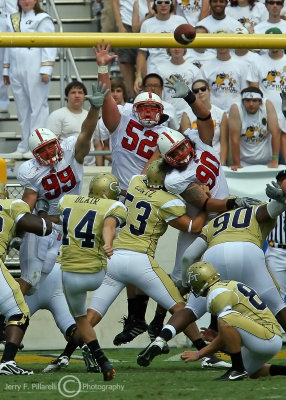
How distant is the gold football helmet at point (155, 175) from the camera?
8.93m

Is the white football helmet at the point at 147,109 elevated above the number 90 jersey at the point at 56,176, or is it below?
above

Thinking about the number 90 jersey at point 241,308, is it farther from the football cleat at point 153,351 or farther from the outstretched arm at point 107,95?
the outstretched arm at point 107,95

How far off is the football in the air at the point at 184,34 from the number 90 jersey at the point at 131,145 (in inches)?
58.5

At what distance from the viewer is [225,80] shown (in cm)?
1149

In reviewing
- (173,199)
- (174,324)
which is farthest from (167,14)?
(174,324)

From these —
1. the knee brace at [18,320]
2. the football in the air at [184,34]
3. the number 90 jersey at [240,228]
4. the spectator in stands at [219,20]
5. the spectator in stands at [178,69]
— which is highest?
the spectator in stands at [219,20]

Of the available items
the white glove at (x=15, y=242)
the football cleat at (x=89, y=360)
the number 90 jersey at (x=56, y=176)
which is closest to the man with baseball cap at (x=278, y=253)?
the number 90 jersey at (x=56, y=176)

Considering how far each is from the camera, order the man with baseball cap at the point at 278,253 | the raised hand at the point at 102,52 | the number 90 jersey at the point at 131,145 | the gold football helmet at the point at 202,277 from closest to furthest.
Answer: the gold football helmet at the point at 202,277 → the raised hand at the point at 102,52 → the number 90 jersey at the point at 131,145 → the man with baseball cap at the point at 278,253

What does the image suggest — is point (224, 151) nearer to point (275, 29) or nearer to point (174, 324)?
point (275, 29)

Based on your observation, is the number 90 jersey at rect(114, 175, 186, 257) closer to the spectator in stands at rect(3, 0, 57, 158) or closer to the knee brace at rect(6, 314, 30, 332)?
the knee brace at rect(6, 314, 30, 332)

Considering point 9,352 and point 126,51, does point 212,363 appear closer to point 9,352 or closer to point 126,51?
point 9,352

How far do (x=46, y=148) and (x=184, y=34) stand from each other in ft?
5.31

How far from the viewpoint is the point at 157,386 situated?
721 centimetres

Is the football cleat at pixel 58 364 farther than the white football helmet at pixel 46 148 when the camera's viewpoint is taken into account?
No
